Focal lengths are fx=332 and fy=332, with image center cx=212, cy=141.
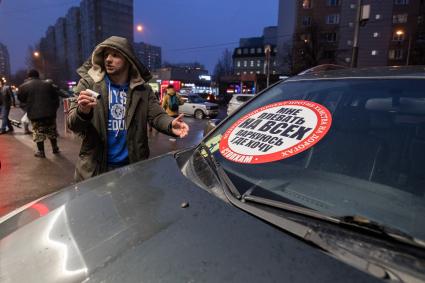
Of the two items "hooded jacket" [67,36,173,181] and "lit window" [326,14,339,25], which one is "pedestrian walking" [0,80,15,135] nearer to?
"hooded jacket" [67,36,173,181]

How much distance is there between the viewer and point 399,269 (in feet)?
3.02

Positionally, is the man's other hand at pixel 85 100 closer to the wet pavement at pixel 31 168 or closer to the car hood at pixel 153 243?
the car hood at pixel 153 243

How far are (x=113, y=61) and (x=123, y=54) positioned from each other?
10 cm

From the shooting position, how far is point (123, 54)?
2609mm

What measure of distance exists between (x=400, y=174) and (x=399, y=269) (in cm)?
56

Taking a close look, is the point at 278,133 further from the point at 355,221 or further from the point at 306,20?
the point at 306,20

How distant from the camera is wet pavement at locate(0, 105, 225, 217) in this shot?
186 inches

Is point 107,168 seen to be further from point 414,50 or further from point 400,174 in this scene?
point 414,50

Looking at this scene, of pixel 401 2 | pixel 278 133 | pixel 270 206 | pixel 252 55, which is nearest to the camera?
pixel 270 206

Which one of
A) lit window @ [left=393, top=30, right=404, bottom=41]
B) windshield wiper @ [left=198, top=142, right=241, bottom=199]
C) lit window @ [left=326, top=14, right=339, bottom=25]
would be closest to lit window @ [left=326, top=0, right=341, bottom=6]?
lit window @ [left=326, top=14, right=339, bottom=25]

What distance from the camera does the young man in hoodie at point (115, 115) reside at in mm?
2555

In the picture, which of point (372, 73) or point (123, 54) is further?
point (123, 54)

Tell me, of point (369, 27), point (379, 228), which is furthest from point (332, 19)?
point (379, 228)

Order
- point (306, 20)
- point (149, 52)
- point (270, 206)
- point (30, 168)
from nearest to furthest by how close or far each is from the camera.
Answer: point (270, 206) → point (30, 168) → point (306, 20) → point (149, 52)
